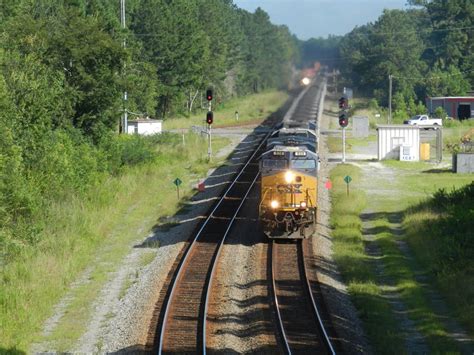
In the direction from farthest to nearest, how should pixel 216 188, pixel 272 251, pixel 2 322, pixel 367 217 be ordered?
pixel 216 188, pixel 367 217, pixel 272 251, pixel 2 322

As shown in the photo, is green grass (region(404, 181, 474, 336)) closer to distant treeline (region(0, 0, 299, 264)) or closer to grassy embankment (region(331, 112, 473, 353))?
grassy embankment (region(331, 112, 473, 353))

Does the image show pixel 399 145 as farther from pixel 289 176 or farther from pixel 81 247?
pixel 81 247

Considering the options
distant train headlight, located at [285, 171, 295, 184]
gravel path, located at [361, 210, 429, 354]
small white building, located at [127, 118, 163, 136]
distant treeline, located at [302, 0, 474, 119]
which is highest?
distant treeline, located at [302, 0, 474, 119]

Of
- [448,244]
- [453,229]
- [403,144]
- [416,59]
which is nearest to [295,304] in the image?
[448,244]

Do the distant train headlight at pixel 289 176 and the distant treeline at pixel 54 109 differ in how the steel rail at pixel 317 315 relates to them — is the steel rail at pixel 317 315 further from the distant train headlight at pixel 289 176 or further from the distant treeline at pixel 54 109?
the distant treeline at pixel 54 109

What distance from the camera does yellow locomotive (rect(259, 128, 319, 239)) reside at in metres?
27.1

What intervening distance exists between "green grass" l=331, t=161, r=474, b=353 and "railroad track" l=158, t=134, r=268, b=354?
3979mm

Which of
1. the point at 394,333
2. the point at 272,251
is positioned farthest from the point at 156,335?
the point at 272,251

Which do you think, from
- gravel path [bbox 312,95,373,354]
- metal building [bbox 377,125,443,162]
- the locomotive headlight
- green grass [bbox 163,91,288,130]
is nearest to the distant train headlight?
the locomotive headlight

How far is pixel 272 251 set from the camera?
26719 millimetres

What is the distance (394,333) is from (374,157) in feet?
113

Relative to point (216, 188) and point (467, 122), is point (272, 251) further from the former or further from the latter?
point (467, 122)

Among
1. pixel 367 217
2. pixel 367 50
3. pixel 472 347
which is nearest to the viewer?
pixel 472 347

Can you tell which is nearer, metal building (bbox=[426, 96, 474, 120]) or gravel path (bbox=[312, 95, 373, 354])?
gravel path (bbox=[312, 95, 373, 354])
